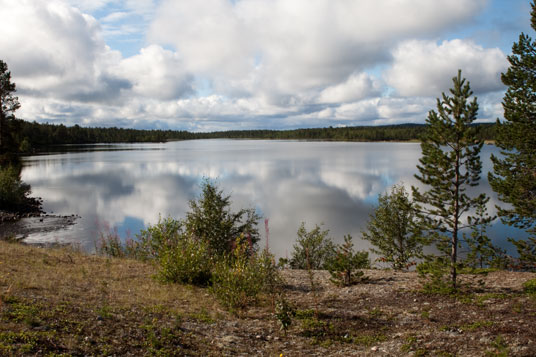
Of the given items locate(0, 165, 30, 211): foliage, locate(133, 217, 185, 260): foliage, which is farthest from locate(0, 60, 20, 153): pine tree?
locate(133, 217, 185, 260): foliage

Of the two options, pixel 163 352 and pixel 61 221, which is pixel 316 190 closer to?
pixel 61 221

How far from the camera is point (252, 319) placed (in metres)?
10.2

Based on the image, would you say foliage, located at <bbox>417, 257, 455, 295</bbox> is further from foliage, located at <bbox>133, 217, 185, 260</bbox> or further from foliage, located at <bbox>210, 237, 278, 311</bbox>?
foliage, located at <bbox>133, 217, 185, 260</bbox>

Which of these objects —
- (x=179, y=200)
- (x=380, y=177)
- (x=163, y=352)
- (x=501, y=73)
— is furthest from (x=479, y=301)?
(x=380, y=177)

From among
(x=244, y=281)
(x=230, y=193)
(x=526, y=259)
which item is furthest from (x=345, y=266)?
(x=230, y=193)

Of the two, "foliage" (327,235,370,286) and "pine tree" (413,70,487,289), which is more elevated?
"pine tree" (413,70,487,289)

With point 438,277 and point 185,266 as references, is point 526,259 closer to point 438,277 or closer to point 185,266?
point 438,277

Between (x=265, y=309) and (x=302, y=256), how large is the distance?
13.9 m

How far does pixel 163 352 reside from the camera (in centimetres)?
717

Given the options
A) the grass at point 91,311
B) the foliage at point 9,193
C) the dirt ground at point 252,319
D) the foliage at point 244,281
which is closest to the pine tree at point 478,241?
the dirt ground at point 252,319

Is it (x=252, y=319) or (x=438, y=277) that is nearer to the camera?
(x=252, y=319)

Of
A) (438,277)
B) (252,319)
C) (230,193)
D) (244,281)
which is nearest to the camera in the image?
(252,319)

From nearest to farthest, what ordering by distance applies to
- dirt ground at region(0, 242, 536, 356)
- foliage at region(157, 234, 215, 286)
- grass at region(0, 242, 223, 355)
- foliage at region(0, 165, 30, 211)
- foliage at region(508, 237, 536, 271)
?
1. grass at region(0, 242, 223, 355)
2. dirt ground at region(0, 242, 536, 356)
3. foliage at region(157, 234, 215, 286)
4. foliage at region(508, 237, 536, 271)
5. foliage at region(0, 165, 30, 211)

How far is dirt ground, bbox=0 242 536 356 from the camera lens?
712 centimetres
